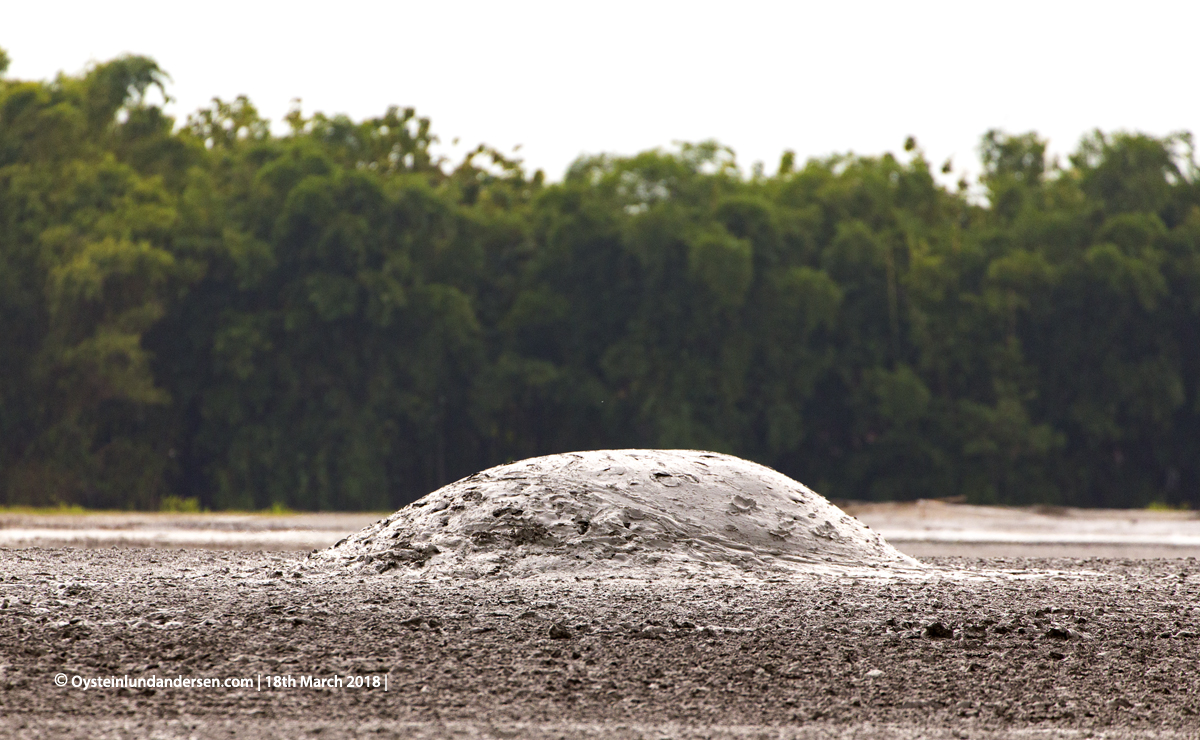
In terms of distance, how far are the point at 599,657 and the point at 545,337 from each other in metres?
25.2

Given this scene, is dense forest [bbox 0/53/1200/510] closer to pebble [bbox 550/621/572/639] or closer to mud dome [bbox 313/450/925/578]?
mud dome [bbox 313/450/925/578]

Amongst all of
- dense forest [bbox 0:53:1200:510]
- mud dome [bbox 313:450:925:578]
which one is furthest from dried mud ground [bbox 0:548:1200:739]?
dense forest [bbox 0:53:1200:510]

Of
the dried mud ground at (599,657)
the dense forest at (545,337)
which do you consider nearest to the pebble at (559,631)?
the dried mud ground at (599,657)

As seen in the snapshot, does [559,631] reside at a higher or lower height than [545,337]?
lower

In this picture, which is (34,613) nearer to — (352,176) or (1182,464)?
(352,176)

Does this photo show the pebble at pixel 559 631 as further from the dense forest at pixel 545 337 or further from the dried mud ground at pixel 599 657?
the dense forest at pixel 545 337

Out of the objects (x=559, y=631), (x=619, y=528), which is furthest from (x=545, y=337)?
(x=559, y=631)

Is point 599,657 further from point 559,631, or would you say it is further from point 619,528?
point 619,528

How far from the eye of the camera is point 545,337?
31.5 m

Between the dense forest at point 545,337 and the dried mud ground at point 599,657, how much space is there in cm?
2070

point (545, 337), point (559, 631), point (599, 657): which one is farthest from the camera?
point (545, 337)

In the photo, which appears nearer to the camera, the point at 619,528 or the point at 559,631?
the point at 559,631

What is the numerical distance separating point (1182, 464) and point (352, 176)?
2165cm

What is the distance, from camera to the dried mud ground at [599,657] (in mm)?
5387
